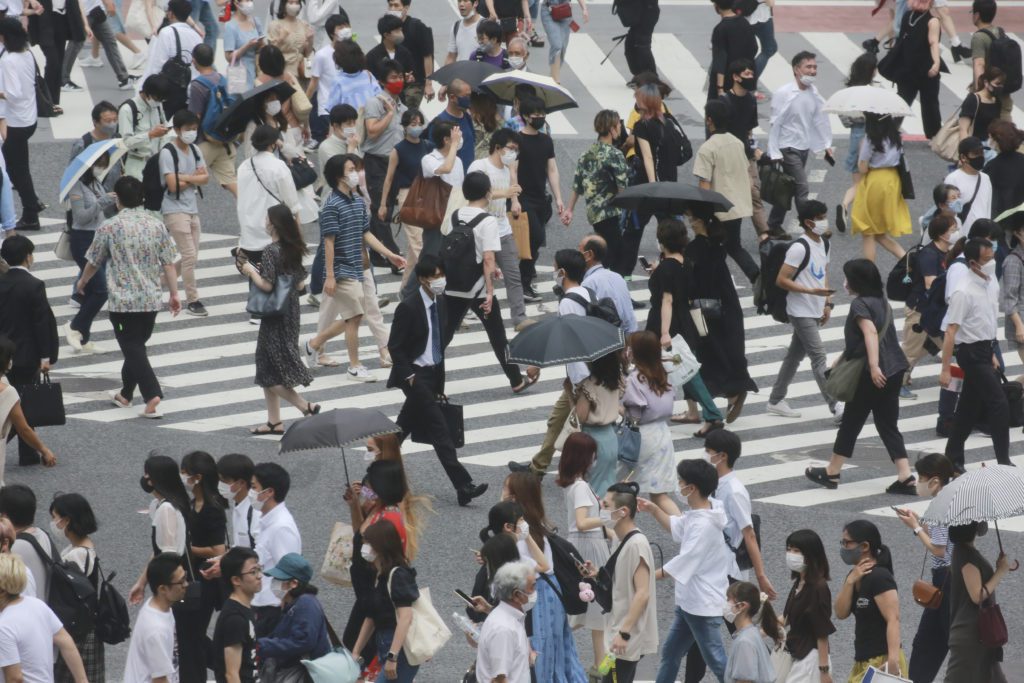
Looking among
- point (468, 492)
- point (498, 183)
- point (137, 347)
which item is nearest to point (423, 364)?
point (468, 492)

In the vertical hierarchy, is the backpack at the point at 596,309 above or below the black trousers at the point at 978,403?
above

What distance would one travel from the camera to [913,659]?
11.3 m

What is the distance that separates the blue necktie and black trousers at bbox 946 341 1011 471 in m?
3.92

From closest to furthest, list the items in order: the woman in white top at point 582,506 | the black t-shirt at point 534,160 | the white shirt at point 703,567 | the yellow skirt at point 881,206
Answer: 1. the white shirt at point 703,567
2. the woman in white top at point 582,506
3. the black t-shirt at point 534,160
4. the yellow skirt at point 881,206

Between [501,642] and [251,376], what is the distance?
793 centimetres

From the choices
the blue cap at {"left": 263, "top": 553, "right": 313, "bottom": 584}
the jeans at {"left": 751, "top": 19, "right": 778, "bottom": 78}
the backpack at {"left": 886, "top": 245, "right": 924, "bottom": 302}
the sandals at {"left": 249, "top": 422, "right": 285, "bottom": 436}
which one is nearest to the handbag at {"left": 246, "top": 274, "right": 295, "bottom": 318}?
the sandals at {"left": 249, "top": 422, "right": 285, "bottom": 436}

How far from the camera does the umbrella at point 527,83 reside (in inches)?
738

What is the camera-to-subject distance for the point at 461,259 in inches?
614

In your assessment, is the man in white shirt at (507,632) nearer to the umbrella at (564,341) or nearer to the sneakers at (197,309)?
the umbrella at (564,341)

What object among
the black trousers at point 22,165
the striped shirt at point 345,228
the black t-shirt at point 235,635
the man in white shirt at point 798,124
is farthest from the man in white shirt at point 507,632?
the black trousers at point 22,165

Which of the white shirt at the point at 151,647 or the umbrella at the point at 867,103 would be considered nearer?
the white shirt at the point at 151,647

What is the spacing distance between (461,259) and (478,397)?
146cm

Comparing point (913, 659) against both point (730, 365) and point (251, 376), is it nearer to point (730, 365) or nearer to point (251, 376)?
point (730, 365)

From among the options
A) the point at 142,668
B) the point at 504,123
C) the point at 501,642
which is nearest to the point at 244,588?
the point at 142,668
